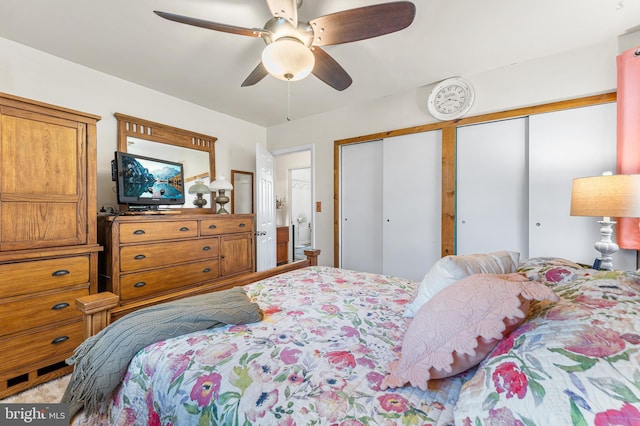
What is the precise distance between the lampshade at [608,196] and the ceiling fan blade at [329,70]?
1.77 meters

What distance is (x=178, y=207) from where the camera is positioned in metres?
3.08

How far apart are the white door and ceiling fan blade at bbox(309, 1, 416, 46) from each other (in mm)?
2196

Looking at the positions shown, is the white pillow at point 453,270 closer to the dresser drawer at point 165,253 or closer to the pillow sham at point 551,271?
the pillow sham at point 551,271

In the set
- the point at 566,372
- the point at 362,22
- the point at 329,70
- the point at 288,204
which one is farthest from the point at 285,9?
the point at 288,204

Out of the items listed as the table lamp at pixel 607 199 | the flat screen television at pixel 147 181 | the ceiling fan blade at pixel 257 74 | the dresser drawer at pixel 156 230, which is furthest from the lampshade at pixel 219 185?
the table lamp at pixel 607 199

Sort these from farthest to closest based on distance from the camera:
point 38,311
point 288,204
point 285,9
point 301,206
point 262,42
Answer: point 301,206, point 288,204, point 262,42, point 38,311, point 285,9

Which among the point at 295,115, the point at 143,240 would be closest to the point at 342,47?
the point at 295,115

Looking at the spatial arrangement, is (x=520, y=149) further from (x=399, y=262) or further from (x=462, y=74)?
(x=399, y=262)

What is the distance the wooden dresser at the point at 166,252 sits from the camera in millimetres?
2178

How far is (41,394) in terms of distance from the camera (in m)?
1.71

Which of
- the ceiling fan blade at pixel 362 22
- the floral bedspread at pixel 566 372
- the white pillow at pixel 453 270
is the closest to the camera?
the floral bedspread at pixel 566 372

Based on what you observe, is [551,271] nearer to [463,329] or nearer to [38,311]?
[463,329]

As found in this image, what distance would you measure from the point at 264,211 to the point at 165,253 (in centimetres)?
152

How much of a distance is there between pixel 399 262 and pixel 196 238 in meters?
2.22
